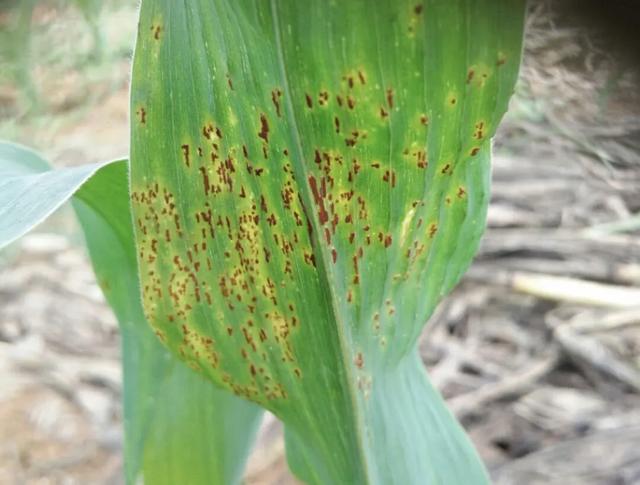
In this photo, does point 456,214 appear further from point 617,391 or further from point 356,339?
point 617,391

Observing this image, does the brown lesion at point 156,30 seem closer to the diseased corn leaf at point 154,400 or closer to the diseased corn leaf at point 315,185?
the diseased corn leaf at point 315,185

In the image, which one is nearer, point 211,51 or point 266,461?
point 211,51

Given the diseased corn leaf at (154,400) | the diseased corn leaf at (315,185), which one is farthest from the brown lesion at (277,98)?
the diseased corn leaf at (154,400)

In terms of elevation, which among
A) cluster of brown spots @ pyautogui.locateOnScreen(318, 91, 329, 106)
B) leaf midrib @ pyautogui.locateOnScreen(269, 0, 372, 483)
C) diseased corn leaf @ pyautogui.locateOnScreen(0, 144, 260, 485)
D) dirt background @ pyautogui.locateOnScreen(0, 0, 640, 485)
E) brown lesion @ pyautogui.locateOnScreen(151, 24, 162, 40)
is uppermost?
brown lesion @ pyautogui.locateOnScreen(151, 24, 162, 40)

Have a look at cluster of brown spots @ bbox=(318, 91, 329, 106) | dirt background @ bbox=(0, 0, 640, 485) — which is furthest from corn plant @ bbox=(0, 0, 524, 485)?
dirt background @ bbox=(0, 0, 640, 485)

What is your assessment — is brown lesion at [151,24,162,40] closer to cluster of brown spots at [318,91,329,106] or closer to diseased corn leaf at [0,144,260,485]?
cluster of brown spots at [318,91,329,106]

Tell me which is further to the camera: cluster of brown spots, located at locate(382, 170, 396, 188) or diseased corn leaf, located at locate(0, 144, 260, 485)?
diseased corn leaf, located at locate(0, 144, 260, 485)

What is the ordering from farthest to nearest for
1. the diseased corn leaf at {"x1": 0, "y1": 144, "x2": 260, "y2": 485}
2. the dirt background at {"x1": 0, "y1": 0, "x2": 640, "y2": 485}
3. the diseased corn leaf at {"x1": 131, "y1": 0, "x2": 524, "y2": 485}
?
the dirt background at {"x1": 0, "y1": 0, "x2": 640, "y2": 485} < the diseased corn leaf at {"x1": 0, "y1": 144, "x2": 260, "y2": 485} < the diseased corn leaf at {"x1": 131, "y1": 0, "x2": 524, "y2": 485}

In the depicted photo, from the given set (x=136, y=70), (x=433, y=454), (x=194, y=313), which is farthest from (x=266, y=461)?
(x=136, y=70)
